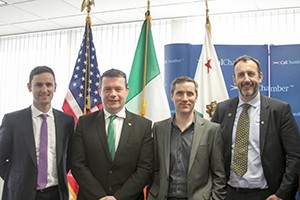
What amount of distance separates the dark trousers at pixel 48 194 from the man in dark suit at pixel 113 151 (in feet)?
0.61

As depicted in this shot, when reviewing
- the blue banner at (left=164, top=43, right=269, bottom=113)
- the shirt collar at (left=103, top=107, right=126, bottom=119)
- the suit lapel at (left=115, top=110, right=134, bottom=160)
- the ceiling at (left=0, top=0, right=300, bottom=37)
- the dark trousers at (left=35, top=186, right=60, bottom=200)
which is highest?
the ceiling at (left=0, top=0, right=300, bottom=37)

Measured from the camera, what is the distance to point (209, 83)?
3.56m

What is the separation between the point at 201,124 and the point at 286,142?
0.60m

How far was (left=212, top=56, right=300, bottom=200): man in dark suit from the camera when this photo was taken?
8.05 ft

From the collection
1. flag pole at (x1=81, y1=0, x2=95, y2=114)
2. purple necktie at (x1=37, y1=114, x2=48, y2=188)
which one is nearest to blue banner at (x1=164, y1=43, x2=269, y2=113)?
flag pole at (x1=81, y1=0, x2=95, y2=114)

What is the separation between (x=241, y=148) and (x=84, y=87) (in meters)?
1.69

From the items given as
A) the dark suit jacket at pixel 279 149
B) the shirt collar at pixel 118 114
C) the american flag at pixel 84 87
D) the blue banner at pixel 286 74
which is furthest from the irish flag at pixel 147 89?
the blue banner at pixel 286 74

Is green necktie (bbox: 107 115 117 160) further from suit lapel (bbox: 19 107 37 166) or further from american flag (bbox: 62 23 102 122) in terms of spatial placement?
american flag (bbox: 62 23 102 122)

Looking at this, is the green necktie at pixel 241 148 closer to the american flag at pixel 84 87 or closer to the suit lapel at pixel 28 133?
the suit lapel at pixel 28 133

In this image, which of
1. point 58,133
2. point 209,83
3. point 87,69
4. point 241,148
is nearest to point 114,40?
point 87,69

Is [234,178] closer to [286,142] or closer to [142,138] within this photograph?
[286,142]

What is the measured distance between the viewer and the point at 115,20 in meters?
5.79

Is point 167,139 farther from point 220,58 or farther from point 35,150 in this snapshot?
point 220,58

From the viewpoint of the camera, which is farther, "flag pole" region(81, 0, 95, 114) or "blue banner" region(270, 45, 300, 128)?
"blue banner" region(270, 45, 300, 128)
